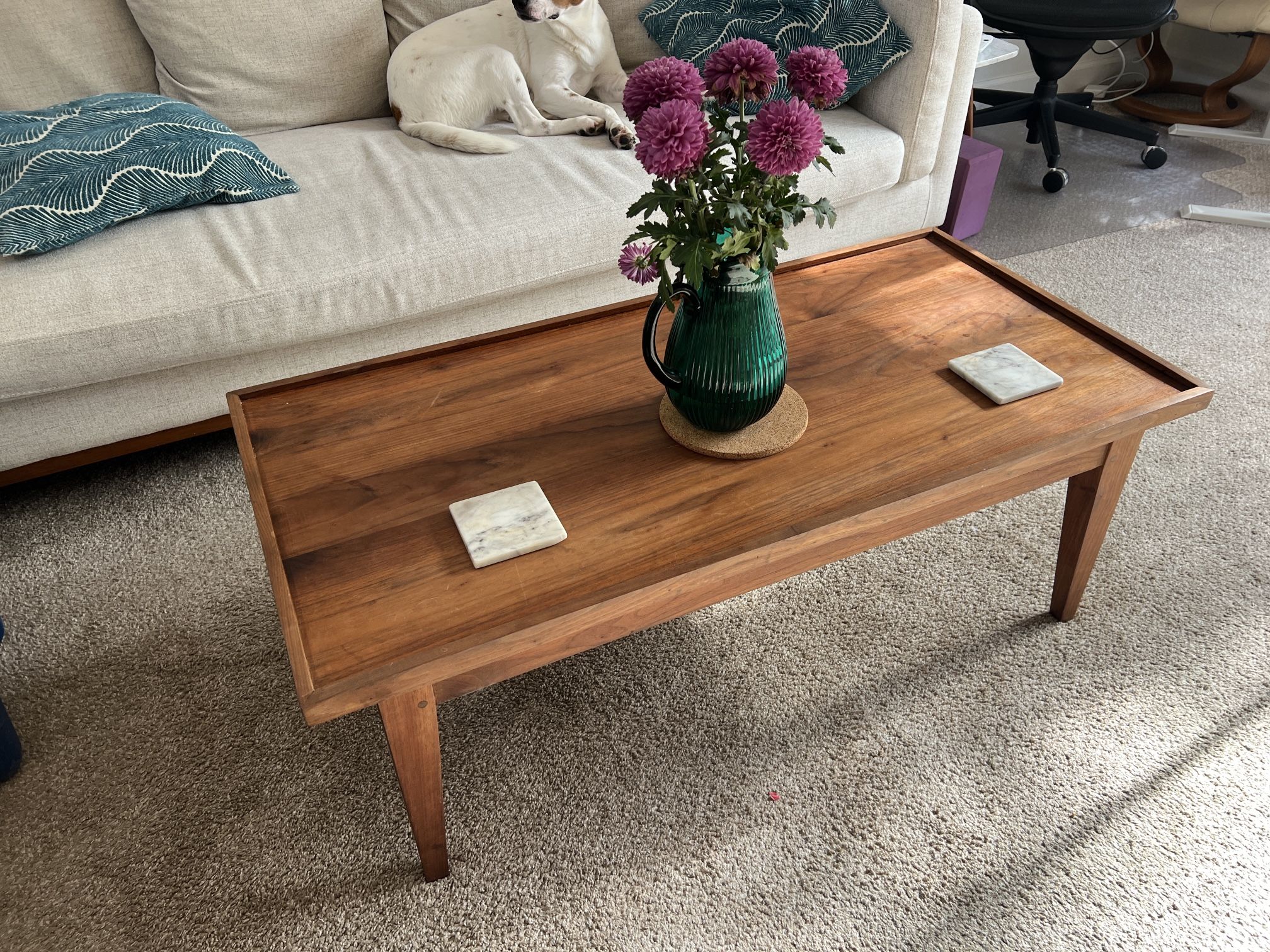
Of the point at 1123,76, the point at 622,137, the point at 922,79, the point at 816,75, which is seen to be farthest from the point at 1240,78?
the point at 816,75

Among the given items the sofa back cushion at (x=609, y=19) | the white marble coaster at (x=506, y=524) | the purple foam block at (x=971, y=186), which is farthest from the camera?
the purple foam block at (x=971, y=186)

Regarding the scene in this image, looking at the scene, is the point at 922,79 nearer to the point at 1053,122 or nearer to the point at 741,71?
the point at 1053,122

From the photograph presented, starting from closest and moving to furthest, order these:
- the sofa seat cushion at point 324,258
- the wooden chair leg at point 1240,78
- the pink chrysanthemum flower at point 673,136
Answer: the pink chrysanthemum flower at point 673,136
the sofa seat cushion at point 324,258
the wooden chair leg at point 1240,78

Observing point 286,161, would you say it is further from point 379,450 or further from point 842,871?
point 842,871

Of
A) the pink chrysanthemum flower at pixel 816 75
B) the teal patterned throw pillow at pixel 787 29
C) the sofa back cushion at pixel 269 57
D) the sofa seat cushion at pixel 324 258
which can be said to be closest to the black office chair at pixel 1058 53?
the teal patterned throw pillow at pixel 787 29

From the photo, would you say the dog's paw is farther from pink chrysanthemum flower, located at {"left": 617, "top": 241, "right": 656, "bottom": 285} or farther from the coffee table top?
pink chrysanthemum flower, located at {"left": 617, "top": 241, "right": 656, "bottom": 285}

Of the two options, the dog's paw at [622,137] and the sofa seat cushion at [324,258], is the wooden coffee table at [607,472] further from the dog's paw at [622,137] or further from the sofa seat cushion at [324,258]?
the dog's paw at [622,137]

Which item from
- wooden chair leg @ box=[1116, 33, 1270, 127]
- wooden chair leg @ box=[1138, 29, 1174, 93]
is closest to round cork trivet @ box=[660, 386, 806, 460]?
wooden chair leg @ box=[1116, 33, 1270, 127]

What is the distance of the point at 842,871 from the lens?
3.85 ft

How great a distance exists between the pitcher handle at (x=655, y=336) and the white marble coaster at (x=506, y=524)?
202 mm

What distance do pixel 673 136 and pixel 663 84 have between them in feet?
0.27

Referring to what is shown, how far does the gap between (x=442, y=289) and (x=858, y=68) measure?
1013 millimetres

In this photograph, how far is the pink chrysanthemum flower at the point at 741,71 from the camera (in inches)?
38.5

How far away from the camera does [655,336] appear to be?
1.17 m
